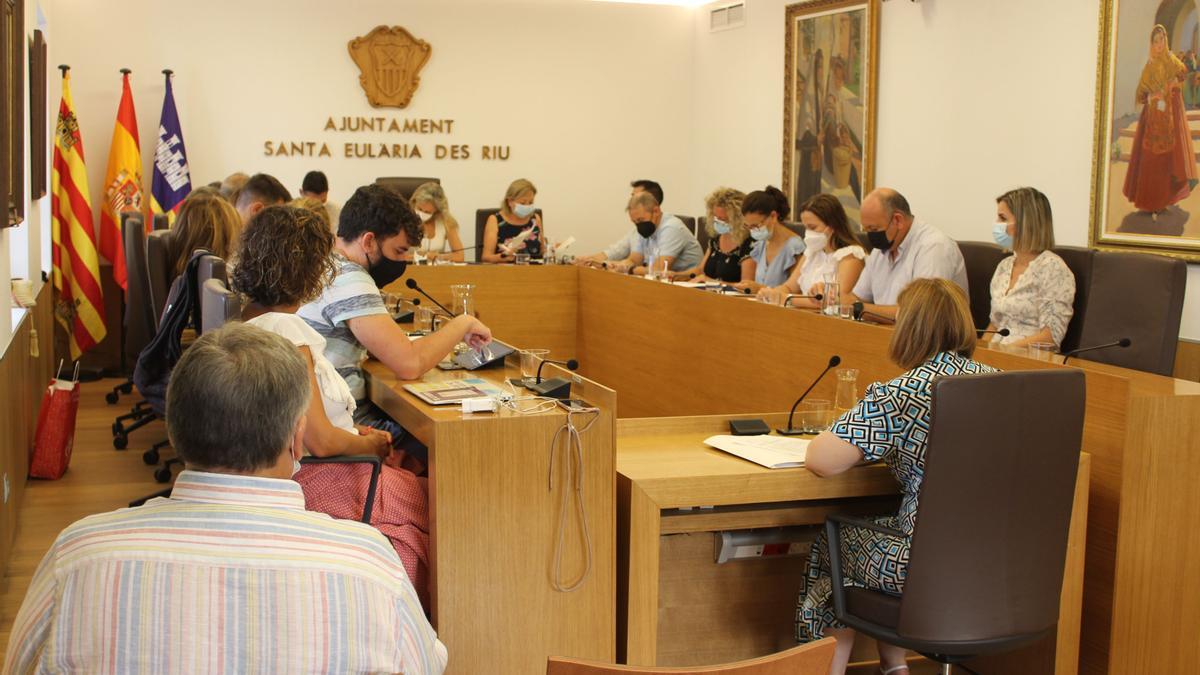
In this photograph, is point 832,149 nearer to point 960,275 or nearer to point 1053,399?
point 960,275

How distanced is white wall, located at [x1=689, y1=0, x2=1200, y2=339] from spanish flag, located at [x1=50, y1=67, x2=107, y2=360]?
16.0ft

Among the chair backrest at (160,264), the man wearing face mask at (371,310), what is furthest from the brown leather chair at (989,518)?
the chair backrest at (160,264)

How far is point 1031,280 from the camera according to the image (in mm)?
4797

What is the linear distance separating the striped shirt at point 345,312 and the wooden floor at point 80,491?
129 centimetres

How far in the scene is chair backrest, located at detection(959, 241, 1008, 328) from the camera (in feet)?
17.3

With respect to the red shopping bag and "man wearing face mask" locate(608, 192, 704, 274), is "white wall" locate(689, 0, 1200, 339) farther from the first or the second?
the red shopping bag

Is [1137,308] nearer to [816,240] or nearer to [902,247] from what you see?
[902,247]

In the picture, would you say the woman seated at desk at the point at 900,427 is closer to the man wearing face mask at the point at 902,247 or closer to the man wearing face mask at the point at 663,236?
the man wearing face mask at the point at 902,247

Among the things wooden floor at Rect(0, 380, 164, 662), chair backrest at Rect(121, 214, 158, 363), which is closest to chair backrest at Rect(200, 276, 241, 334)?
wooden floor at Rect(0, 380, 164, 662)

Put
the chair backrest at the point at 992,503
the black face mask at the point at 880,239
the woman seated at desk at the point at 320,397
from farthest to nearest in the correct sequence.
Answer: the black face mask at the point at 880,239 → the woman seated at desk at the point at 320,397 → the chair backrest at the point at 992,503

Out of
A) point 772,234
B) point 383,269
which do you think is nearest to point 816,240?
point 772,234

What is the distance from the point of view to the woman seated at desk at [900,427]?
2.74 meters

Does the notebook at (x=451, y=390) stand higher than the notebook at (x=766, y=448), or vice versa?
the notebook at (x=451, y=390)

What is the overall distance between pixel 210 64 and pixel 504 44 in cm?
227
